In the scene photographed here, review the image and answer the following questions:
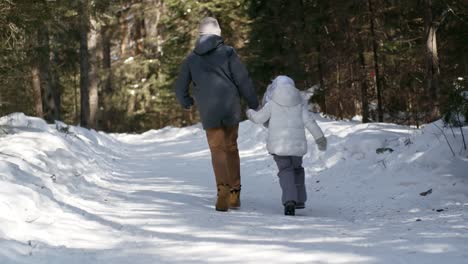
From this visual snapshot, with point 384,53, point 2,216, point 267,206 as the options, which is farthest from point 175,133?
point 2,216

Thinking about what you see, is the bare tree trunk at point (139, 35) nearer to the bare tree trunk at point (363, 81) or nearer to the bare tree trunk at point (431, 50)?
the bare tree trunk at point (363, 81)

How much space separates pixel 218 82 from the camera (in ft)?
20.2

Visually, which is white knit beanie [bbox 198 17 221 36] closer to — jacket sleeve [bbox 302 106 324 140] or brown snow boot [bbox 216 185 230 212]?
jacket sleeve [bbox 302 106 324 140]

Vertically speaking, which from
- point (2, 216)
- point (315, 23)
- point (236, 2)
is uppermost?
point (236, 2)

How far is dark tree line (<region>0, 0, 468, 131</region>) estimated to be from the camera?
9.30 m

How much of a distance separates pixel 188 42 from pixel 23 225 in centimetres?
1984

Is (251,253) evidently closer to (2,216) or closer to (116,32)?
(2,216)

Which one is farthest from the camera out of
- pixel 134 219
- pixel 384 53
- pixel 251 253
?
pixel 384 53

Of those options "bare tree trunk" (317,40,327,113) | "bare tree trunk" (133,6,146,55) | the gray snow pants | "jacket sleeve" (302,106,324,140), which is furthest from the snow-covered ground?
"bare tree trunk" (133,6,146,55)

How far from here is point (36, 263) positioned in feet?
10.7

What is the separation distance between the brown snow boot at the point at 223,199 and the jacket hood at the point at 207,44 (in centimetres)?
159

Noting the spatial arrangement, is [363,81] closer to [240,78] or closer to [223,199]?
[240,78]

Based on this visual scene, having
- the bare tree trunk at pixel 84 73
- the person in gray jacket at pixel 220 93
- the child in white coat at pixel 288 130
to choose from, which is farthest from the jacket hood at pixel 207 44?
the bare tree trunk at pixel 84 73

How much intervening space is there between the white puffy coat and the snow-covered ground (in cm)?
77
